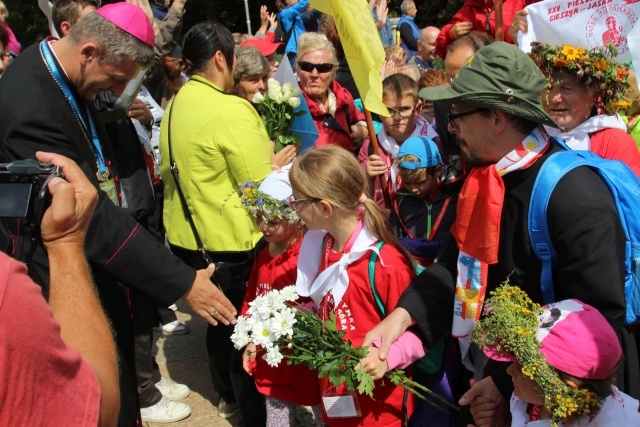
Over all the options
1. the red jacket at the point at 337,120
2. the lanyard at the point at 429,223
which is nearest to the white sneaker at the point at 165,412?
the lanyard at the point at 429,223

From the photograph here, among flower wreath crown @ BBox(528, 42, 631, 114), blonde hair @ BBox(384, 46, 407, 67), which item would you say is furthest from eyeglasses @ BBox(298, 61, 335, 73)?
flower wreath crown @ BBox(528, 42, 631, 114)

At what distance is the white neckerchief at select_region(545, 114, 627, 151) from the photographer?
136 inches

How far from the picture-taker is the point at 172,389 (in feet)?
15.7

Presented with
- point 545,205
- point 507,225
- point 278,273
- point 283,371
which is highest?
point 545,205

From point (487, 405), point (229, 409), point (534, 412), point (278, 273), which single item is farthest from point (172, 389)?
point (534, 412)

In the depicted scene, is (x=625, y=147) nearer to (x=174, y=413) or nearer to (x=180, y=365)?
(x=174, y=413)

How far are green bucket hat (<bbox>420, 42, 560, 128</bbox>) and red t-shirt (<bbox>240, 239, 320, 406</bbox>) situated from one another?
4.49ft

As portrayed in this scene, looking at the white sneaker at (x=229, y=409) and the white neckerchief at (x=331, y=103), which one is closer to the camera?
the white sneaker at (x=229, y=409)

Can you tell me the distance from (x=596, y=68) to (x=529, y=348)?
1.80 meters

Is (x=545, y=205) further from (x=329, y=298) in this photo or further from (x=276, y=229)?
(x=276, y=229)

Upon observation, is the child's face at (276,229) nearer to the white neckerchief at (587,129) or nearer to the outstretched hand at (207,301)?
the outstretched hand at (207,301)

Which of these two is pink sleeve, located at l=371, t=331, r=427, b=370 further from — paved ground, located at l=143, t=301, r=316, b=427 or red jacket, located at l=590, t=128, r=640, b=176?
paved ground, located at l=143, t=301, r=316, b=427

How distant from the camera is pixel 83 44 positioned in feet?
10.3

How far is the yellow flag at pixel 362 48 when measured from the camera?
3186 mm
